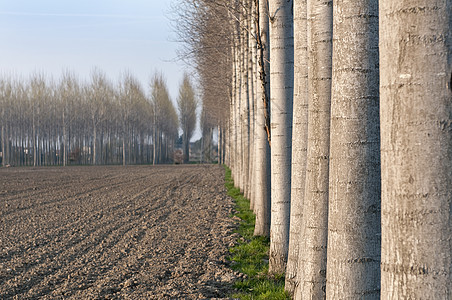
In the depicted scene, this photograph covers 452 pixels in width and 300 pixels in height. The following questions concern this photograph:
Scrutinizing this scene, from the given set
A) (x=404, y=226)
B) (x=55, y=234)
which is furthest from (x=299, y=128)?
(x=55, y=234)

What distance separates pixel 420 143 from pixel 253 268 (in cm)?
574

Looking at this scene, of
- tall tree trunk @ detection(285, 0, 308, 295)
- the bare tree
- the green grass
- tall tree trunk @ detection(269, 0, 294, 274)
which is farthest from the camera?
the bare tree

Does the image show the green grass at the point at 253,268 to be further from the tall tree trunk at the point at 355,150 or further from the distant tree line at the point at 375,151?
the tall tree trunk at the point at 355,150

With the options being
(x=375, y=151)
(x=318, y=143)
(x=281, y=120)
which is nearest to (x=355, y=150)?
(x=375, y=151)

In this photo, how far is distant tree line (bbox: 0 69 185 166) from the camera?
59.2 meters

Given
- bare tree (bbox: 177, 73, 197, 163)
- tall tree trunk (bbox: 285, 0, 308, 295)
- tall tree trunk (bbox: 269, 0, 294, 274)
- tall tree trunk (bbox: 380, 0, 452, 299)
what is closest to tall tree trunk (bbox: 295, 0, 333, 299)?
tall tree trunk (bbox: 285, 0, 308, 295)

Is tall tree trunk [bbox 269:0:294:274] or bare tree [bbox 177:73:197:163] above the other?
bare tree [bbox 177:73:197:163]

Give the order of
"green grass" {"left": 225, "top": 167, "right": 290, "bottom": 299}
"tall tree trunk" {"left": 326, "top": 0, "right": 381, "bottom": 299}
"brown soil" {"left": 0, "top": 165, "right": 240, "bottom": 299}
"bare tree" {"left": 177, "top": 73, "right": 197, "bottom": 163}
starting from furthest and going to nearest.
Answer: "bare tree" {"left": 177, "top": 73, "right": 197, "bottom": 163}, "brown soil" {"left": 0, "top": 165, "right": 240, "bottom": 299}, "green grass" {"left": 225, "top": 167, "right": 290, "bottom": 299}, "tall tree trunk" {"left": 326, "top": 0, "right": 381, "bottom": 299}

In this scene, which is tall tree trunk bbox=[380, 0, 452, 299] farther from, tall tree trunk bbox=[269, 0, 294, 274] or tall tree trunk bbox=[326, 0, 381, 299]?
tall tree trunk bbox=[269, 0, 294, 274]

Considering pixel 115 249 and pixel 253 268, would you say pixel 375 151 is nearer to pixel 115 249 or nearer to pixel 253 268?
pixel 253 268

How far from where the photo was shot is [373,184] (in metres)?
3.66

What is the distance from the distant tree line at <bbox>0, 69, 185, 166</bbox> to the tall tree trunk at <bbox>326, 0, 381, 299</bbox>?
184ft

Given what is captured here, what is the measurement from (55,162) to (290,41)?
57190mm

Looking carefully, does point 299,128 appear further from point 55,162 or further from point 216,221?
point 55,162
